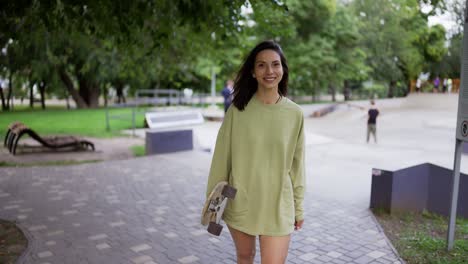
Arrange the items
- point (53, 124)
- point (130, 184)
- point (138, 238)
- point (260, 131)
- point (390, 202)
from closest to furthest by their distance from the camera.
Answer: point (260, 131), point (138, 238), point (390, 202), point (130, 184), point (53, 124)

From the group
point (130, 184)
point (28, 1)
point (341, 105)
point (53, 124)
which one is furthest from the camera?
point (341, 105)

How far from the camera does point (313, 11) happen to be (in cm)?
2623

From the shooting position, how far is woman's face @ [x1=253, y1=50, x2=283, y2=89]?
8.11 feet

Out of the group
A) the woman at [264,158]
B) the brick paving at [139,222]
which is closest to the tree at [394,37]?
the brick paving at [139,222]

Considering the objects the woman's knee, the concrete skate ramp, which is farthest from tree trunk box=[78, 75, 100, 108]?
the woman's knee

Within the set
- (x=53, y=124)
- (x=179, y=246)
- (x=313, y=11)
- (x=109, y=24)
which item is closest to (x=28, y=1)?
(x=109, y=24)

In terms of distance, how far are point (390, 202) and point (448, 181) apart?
0.87 meters

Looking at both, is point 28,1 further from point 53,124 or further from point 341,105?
point 341,105

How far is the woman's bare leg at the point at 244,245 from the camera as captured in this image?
2555 millimetres

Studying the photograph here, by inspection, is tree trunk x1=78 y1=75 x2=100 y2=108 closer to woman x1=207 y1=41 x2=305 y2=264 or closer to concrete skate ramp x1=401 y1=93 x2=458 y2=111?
concrete skate ramp x1=401 y1=93 x2=458 y2=111

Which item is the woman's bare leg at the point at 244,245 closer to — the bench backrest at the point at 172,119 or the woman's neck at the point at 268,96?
the woman's neck at the point at 268,96

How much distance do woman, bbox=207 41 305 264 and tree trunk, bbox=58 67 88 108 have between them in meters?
28.9

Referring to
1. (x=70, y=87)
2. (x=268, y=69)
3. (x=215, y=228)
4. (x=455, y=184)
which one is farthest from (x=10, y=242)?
(x=70, y=87)

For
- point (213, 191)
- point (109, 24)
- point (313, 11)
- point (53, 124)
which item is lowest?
point (53, 124)
